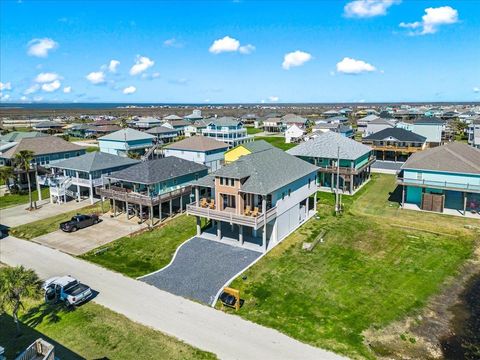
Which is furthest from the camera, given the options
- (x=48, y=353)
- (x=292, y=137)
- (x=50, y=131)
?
(x=50, y=131)

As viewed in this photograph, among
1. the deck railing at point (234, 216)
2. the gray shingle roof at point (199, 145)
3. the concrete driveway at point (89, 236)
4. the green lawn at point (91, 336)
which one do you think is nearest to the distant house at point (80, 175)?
the concrete driveway at point (89, 236)

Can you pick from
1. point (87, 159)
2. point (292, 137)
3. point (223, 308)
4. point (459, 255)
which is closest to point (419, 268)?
point (459, 255)

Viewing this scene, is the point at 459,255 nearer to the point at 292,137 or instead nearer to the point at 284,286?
the point at 284,286

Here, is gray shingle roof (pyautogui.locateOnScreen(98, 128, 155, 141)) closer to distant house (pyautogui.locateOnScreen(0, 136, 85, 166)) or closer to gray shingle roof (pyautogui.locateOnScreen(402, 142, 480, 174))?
distant house (pyautogui.locateOnScreen(0, 136, 85, 166))

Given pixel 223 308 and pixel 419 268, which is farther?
pixel 419 268

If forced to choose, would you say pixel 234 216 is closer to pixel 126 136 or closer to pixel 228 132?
pixel 126 136

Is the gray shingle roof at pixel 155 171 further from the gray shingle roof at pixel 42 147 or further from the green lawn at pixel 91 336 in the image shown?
the gray shingle roof at pixel 42 147

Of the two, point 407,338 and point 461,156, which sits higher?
point 461,156
